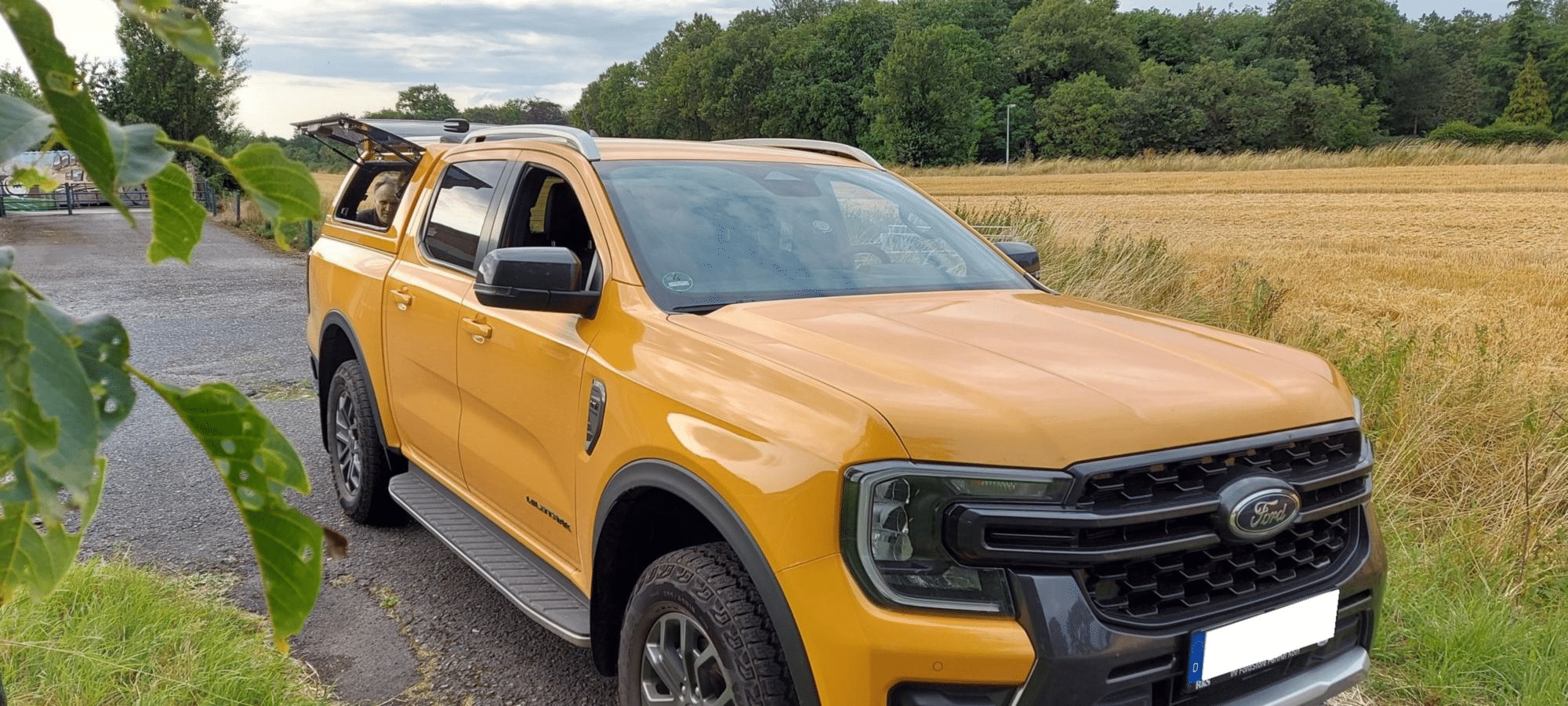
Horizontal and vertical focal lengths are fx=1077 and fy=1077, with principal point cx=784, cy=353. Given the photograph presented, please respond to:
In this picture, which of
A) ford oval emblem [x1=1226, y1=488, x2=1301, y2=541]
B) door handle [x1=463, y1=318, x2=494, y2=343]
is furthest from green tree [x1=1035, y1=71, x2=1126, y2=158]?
ford oval emblem [x1=1226, y1=488, x2=1301, y2=541]

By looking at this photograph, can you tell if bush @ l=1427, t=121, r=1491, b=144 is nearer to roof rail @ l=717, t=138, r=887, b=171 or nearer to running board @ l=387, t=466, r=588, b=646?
roof rail @ l=717, t=138, r=887, b=171

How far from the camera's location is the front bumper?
207cm

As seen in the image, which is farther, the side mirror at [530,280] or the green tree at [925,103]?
the green tree at [925,103]

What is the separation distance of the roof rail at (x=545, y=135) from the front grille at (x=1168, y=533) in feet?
6.98

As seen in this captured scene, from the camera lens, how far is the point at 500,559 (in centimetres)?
354

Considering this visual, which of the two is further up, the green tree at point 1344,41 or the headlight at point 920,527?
the green tree at point 1344,41

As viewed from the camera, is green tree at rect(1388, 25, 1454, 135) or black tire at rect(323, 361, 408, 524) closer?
black tire at rect(323, 361, 408, 524)

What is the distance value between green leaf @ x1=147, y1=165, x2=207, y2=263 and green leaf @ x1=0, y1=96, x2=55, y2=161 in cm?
9

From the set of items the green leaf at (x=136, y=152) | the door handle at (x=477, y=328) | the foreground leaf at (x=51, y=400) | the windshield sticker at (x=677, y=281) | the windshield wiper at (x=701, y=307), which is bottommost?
the door handle at (x=477, y=328)

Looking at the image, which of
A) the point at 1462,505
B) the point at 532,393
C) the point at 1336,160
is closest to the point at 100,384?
the point at 532,393

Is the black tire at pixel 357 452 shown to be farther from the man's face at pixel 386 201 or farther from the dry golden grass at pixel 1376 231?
the dry golden grass at pixel 1376 231

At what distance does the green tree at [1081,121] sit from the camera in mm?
79438

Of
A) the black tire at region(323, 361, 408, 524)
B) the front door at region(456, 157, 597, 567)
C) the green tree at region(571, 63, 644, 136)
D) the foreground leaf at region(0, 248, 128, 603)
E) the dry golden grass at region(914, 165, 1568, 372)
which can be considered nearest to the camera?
the foreground leaf at region(0, 248, 128, 603)

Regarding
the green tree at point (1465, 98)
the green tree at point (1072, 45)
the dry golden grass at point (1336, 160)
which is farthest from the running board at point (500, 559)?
the green tree at point (1465, 98)
